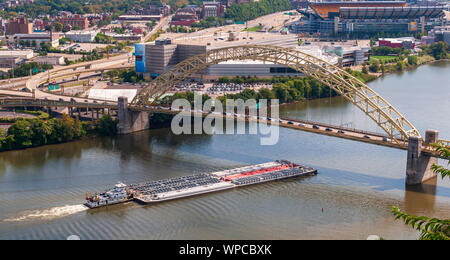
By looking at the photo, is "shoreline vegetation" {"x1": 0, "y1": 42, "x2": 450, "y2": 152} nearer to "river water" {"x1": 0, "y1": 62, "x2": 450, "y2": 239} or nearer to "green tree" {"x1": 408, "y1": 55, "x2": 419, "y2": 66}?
"green tree" {"x1": 408, "y1": 55, "x2": 419, "y2": 66}

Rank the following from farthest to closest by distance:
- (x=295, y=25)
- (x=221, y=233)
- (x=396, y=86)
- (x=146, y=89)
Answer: (x=295, y=25) < (x=396, y=86) < (x=146, y=89) < (x=221, y=233)

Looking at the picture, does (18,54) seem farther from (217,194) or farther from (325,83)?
(217,194)

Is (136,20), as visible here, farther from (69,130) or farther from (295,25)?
(69,130)

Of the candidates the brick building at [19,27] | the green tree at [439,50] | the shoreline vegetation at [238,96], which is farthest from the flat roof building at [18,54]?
the green tree at [439,50]

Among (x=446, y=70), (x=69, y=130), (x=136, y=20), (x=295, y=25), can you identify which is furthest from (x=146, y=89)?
(x=136, y=20)

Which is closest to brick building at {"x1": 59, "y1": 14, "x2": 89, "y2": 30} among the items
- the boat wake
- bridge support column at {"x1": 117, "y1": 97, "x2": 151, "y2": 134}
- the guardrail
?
the guardrail

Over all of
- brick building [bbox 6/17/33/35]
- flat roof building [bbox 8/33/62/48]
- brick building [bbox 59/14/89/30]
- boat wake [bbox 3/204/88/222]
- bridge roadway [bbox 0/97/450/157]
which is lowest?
boat wake [bbox 3/204/88/222]
